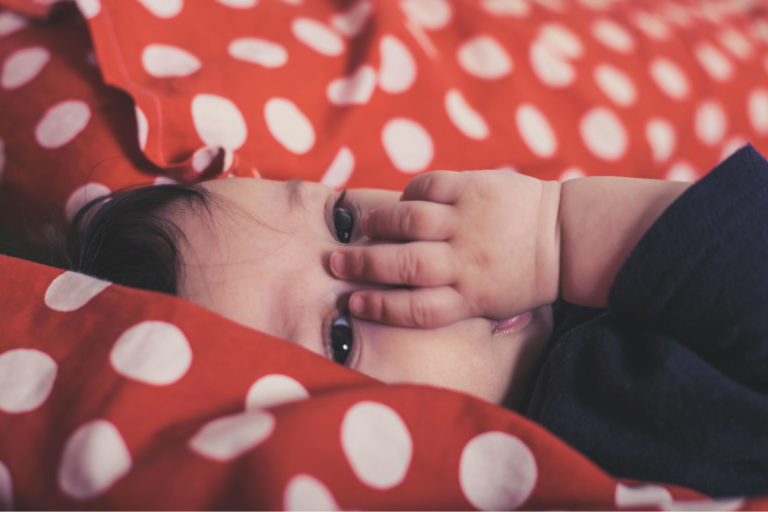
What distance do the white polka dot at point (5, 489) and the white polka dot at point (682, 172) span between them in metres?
1.14

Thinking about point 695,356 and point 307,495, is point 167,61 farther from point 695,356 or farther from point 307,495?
point 695,356

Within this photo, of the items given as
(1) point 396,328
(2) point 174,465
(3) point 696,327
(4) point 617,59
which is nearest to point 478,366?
(1) point 396,328

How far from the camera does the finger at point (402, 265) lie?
0.73 m

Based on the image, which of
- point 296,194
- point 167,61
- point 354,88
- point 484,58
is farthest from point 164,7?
point 484,58

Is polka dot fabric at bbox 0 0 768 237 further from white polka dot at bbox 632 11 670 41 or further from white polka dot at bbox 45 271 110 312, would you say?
white polka dot at bbox 45 271 110 312

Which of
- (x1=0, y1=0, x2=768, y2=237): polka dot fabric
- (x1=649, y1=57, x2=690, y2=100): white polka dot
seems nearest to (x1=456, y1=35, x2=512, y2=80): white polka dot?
(x1=0, y1=0, x2=768, y2=237): polka dot fabric

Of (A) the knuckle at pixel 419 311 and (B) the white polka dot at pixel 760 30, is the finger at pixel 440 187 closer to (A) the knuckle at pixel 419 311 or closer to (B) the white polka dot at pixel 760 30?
(A) the knuckle at pixel 419 311

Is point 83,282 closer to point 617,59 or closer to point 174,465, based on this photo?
point 174,465

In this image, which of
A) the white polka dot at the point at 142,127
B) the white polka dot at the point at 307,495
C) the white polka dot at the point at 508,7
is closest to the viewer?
the white polka dot at the point at 307,495

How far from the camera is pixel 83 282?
713 mm

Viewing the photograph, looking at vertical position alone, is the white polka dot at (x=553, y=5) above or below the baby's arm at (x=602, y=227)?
above

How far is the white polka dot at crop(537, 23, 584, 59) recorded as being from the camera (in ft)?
3.98

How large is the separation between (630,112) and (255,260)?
0.82 metres

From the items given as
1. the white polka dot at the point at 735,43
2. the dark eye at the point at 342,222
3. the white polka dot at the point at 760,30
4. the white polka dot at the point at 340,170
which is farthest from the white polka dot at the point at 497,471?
the white polka dot at the point at 760,30
